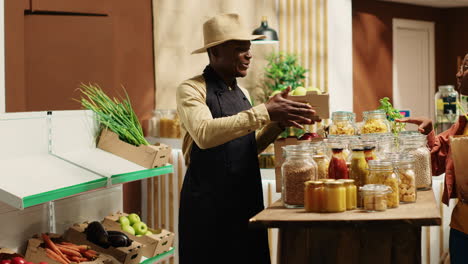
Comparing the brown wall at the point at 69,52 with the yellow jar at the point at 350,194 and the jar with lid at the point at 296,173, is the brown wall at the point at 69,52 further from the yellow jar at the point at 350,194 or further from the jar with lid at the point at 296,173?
the yellow jar at the point at 350,194

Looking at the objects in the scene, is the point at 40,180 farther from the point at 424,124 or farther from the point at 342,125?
the point at 424,124

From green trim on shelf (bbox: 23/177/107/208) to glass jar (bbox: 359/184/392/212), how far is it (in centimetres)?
136

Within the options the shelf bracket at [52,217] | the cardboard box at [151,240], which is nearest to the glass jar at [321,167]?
the cardboard box at [151,240]

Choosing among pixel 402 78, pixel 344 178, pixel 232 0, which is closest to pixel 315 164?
pixel 344 178

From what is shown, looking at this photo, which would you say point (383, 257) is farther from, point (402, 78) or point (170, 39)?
point (402, 78)

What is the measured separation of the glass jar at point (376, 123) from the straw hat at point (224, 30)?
668 mm

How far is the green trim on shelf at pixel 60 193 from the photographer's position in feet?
8.62

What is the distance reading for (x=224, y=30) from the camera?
294cm

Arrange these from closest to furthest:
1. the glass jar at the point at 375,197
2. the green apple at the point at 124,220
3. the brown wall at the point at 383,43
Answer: the glass jar at the point at 375,197
the green apple at the point at 124,220
the brown wall at the point at 383,43

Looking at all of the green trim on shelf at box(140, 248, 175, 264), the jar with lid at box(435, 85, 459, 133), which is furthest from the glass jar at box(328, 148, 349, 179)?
the jar with lid at box(435, 85, 459, 133)

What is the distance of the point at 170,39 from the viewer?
277 inches

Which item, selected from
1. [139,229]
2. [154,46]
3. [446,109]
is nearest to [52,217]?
[139,229]

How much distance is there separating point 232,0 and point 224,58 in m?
4.92

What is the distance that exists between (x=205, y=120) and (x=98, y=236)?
94 cm
